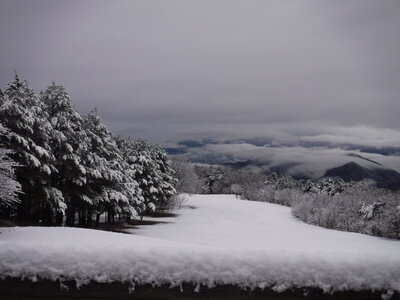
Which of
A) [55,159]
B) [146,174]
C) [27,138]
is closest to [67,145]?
[55,159]

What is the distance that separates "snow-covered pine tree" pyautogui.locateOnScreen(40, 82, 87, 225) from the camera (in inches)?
1017

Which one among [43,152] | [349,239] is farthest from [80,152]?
[349,239]

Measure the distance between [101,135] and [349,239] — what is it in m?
30.0

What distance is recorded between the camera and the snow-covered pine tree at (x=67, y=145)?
25.8m

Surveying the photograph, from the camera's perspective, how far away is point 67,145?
83.1 feet

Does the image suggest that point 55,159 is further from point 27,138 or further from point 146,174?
point 146,174

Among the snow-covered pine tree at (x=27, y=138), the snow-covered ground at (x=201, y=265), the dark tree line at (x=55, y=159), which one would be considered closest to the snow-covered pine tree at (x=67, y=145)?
the dark tree line at (x=55, y=159)

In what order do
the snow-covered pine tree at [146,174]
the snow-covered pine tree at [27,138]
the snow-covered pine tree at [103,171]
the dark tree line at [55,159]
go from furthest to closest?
the snow-covered pine tree at [146,174] → the snow-covered pine tree at [103,171] → the dark tree line at [55,159] → the snow-covered pine tree at [27,138]

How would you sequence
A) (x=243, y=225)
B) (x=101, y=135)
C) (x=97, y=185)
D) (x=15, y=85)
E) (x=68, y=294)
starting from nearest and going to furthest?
(x=68, y=294)
(x=15, y=85)
(x=97, y=185)
(x=101, y=135)
(x=243, y=225)

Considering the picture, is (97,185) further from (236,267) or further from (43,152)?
(236,267)

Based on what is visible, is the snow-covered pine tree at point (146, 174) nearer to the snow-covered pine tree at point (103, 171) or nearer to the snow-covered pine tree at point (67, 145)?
the snow-covered pine tree at point (103, 171)

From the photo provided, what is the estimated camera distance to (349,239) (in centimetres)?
3959

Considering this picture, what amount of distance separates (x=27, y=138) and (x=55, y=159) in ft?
8.19

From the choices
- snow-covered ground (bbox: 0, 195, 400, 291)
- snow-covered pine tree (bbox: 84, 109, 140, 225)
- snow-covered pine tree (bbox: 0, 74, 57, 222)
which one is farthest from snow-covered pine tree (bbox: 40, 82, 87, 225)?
snow-covered ground (bbox: 0, 195, 400, 291)
